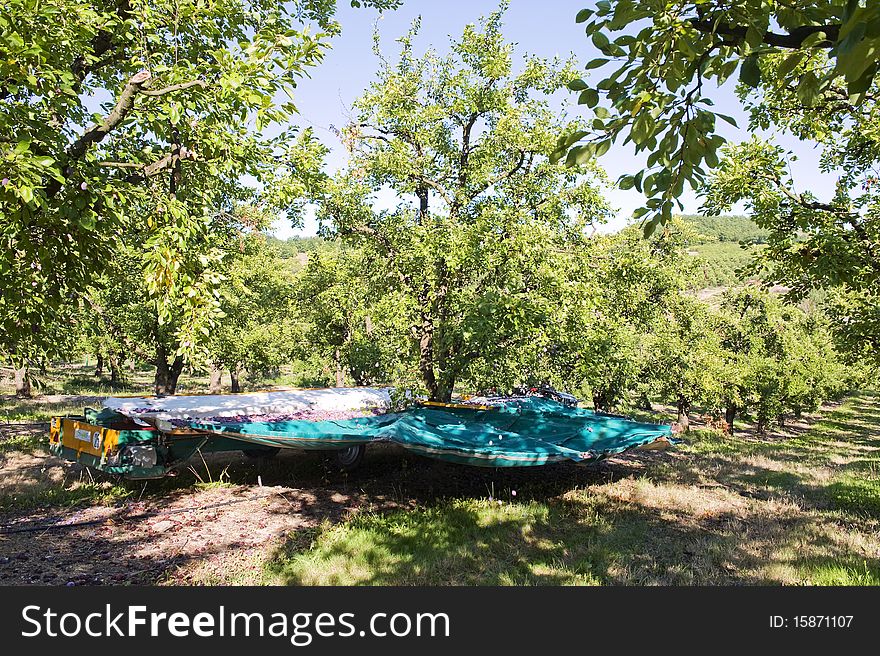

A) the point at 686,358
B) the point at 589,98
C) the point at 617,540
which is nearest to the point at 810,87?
the point at 589,98

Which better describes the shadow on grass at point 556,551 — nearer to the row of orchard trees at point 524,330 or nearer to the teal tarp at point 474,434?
the teal tarp at point 474,434

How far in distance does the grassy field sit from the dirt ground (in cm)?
59

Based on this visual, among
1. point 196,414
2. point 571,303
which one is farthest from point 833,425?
point 196,414

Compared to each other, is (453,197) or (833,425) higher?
(453,197)

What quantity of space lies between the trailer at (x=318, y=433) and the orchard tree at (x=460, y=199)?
170 cm

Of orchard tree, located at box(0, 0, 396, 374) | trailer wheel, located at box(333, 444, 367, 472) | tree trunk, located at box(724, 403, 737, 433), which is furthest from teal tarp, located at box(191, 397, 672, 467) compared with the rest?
tree trunk, located at box(724, 403, 737, 433)

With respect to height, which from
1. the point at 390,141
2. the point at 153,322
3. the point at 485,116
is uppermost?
the point at 485,116

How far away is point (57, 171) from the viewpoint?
3.42 m

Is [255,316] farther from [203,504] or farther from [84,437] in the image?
[203,504]

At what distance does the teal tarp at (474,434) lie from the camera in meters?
7.88

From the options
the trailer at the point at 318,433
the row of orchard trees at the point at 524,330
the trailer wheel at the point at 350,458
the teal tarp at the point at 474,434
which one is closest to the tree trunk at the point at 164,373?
the row of orchard trees at the point at 524,330

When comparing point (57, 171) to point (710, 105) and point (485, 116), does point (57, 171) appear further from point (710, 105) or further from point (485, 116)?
point (485, 116)

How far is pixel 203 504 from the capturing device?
822 centimetres

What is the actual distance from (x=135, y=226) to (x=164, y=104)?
1.96 m
